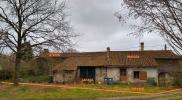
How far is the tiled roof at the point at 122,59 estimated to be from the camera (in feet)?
196

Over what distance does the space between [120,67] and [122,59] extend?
8.71 ft

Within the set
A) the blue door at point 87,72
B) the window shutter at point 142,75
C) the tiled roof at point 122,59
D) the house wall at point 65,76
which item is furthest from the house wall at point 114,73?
the house wall at point 65,76

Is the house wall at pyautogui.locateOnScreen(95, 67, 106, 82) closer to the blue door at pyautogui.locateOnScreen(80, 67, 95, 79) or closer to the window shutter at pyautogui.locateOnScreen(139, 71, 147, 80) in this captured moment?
the blue door at pyautogui.locateOnScreen(80, 67, 95, 79)

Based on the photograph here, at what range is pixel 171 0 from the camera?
8.88m

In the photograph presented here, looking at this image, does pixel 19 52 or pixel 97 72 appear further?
pixel 97 72

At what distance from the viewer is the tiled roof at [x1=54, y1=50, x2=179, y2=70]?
5979 centimetres

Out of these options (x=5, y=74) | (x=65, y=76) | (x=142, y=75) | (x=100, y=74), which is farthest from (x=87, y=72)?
(x=5, y=74)

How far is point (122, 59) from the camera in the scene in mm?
62031

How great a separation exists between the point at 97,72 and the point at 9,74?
13.8m

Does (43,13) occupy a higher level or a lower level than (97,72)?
higher

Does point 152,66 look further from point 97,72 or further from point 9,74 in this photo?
point 9,74

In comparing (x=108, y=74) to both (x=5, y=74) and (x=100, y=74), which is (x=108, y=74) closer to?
(x=100, y=74)

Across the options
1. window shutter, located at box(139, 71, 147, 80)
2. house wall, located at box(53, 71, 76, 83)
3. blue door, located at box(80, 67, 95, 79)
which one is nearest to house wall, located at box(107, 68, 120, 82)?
blue door, located at box(80, 67, 95, 79)

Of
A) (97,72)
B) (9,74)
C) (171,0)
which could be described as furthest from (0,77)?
(171,0)
